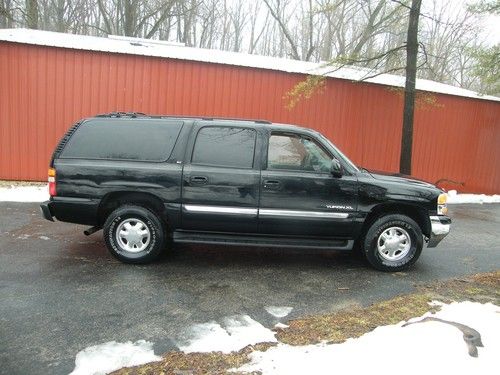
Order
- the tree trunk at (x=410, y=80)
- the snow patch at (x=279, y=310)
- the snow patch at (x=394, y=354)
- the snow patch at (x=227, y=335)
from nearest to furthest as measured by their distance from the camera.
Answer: the snow patch at (x=394, y=354), the snow patch at (x=227, y=335), the snow patch at (x=279, y=310), the tree trunk at (x=410, y=80)

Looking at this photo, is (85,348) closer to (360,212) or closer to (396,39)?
(360,212)

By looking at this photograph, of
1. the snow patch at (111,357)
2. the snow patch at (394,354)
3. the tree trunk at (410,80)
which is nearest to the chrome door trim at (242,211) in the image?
the snow patch at (394,354)

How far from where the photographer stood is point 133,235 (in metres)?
5.45

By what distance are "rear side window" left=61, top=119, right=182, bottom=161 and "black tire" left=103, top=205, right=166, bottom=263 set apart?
26.9 inches

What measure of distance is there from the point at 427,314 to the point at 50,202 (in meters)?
4.47

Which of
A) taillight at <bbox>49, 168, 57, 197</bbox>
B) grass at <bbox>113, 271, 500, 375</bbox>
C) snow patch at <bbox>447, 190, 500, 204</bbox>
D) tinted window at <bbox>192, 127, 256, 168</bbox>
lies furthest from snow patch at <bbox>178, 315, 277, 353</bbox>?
snow patch at <bbox>447, 190, 500, 204</bbox>

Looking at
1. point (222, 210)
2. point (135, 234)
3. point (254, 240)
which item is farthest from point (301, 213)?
point (135, 234)

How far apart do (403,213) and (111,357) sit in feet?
13.0

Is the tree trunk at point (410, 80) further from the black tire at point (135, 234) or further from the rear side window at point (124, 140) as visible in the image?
the black tire at point (135, 234)

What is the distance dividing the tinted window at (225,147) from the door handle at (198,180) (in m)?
0.20

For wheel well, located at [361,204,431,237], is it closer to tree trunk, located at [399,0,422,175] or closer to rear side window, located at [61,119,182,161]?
rear side window, located at [61,119,182,161]

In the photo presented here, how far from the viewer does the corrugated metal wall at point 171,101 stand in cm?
1085

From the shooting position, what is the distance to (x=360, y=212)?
5461 millimetres

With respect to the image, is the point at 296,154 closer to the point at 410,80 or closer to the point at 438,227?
the point at 438,227
